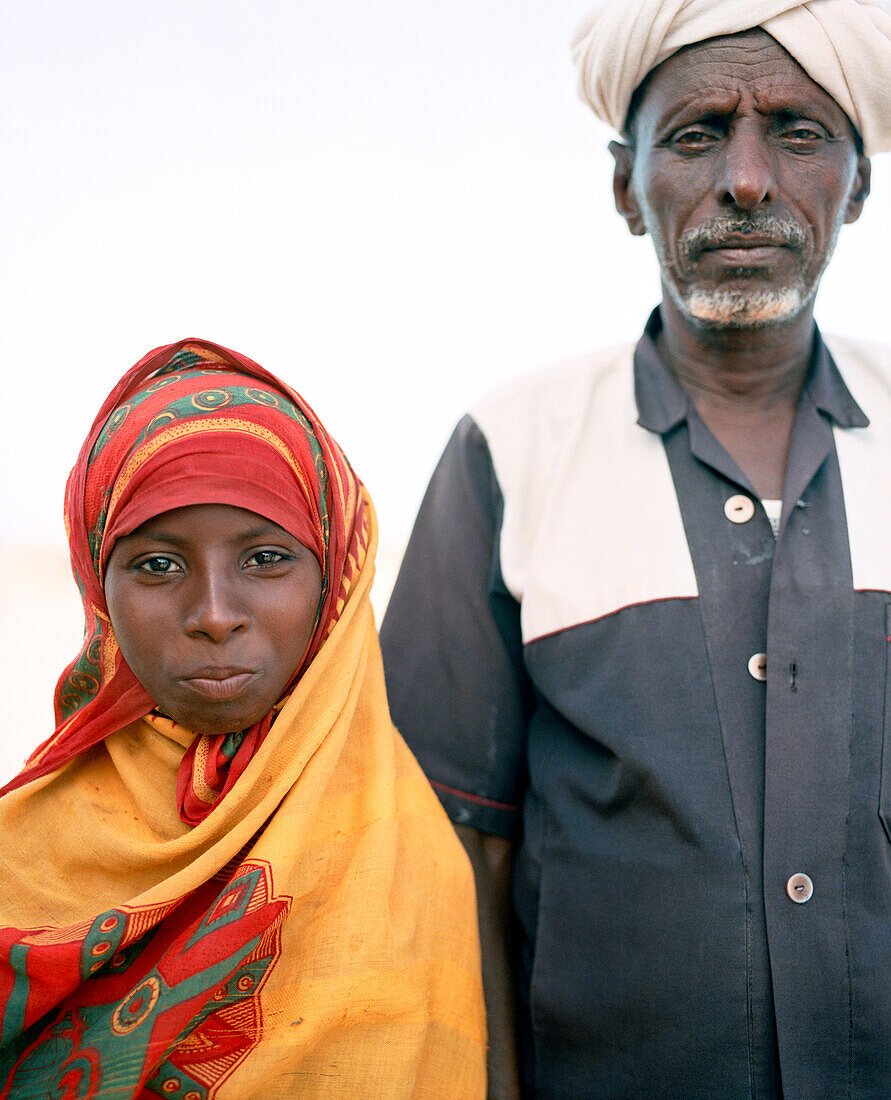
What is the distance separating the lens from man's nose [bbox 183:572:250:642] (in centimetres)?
156

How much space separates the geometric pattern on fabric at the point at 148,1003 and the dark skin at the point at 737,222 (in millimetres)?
636

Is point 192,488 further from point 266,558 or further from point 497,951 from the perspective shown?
point 497,951

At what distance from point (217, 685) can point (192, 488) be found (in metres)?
0.31

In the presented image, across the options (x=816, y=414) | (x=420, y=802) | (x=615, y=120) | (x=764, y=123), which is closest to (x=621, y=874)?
(x=420, y=802)

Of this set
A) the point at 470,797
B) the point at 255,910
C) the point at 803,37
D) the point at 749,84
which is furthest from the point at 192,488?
the point at 803,37

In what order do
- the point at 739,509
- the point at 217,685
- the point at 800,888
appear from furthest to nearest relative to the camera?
the point at 739,509
the point at 800,888
the point at 217,685

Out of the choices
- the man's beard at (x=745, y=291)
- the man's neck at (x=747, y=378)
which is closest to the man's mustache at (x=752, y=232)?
the man's beard at (x=745, y=291)

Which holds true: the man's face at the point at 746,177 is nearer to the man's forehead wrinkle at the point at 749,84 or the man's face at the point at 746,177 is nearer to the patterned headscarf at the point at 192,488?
the man's forehead wrinkle at the point at 749,84

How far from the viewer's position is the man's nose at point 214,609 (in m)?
1.56

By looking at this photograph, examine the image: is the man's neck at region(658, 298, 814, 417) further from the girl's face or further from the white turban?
the girl's face

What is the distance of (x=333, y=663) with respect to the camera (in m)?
1.78

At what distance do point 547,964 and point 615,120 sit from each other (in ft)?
6.11

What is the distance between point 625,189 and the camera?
244 centimetres

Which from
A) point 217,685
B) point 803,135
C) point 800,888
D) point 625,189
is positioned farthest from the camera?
point 625,189
